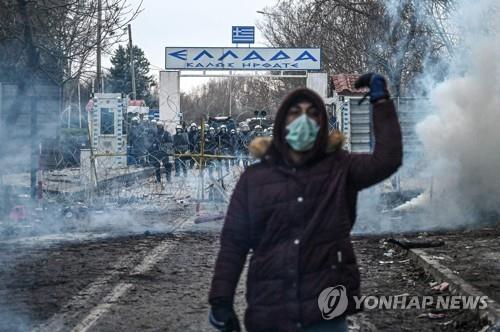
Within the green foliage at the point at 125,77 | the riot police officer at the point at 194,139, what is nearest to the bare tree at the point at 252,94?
the green foliage at the point at 125,77

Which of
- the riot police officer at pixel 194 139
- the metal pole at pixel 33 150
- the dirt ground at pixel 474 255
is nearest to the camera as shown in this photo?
the dirt ground at pixel 474 255

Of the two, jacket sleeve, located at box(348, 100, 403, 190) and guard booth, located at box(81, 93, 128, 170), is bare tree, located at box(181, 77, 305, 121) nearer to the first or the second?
guard booth, located at box(81, 93, 128, 170)

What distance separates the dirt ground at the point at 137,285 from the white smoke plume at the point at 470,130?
2.87 metres

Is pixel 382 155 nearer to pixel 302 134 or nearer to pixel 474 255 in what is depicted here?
pixel 302 134

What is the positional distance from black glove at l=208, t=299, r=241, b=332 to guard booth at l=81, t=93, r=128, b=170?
13.2 metres

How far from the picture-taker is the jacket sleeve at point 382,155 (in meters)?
3.24

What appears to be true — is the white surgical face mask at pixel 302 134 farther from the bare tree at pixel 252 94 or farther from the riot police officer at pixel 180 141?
the bare tree at pixel 252 94

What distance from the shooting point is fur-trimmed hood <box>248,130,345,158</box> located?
10.7ft

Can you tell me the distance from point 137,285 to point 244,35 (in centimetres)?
2417

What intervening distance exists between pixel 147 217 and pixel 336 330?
1154 centimetres

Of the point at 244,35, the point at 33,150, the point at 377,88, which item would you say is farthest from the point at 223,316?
the point at 244,35

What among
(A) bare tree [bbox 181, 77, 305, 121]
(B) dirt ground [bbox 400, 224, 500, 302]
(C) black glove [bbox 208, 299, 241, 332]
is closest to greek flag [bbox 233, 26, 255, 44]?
(A) bare tree [bbox 181, 77, 305, 121]

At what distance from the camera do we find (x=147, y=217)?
47.5 feet

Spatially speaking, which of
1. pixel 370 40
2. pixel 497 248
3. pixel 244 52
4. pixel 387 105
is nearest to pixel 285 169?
pixel 387 105
